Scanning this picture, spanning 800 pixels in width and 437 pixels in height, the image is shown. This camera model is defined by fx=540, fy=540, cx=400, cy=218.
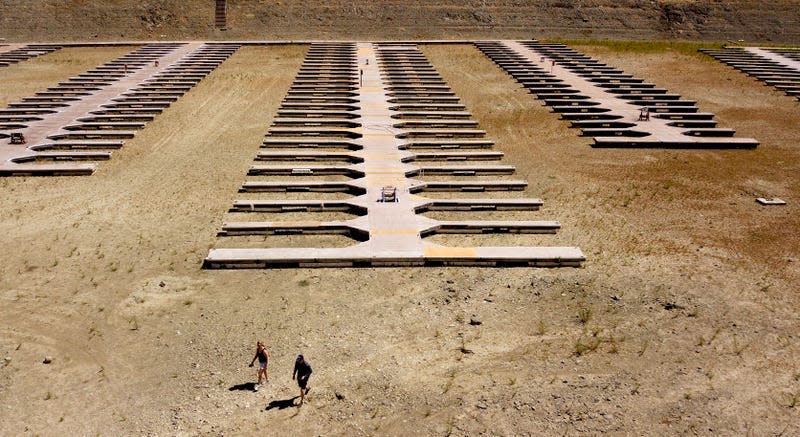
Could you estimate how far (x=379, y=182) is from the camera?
21.5 meters

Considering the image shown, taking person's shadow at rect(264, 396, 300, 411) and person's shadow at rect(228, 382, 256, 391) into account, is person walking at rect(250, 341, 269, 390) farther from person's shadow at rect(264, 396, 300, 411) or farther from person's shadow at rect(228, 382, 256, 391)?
person's shadow at rect(264, 396, 300, 411)

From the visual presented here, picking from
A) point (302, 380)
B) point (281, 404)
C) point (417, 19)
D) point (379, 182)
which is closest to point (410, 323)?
point (302, 380)

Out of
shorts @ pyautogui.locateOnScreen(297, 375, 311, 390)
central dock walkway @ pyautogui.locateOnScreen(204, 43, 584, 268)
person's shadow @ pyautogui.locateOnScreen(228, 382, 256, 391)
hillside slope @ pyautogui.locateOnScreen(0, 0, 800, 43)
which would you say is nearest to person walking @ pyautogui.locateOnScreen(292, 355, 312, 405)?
shorts @ pyautogui.locateOnScreen(297, 375, 311, 390)

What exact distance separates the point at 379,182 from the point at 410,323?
924cm

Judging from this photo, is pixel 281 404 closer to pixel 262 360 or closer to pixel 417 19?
pixel 262 360

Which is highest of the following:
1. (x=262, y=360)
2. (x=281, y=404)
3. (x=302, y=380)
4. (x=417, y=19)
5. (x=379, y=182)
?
(x=417, y=19)

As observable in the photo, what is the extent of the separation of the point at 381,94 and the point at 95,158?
17929 millimetres

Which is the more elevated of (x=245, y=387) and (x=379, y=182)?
(x=379, y=182)

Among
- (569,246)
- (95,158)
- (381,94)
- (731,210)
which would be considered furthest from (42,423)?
(381,94)

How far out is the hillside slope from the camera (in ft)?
186

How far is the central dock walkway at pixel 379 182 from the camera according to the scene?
15820 mm

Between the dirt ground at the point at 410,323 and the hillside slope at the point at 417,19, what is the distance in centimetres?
4041

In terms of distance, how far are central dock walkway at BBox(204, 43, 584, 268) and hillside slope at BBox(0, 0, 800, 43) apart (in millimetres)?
21459

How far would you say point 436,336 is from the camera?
1282 centimetres
